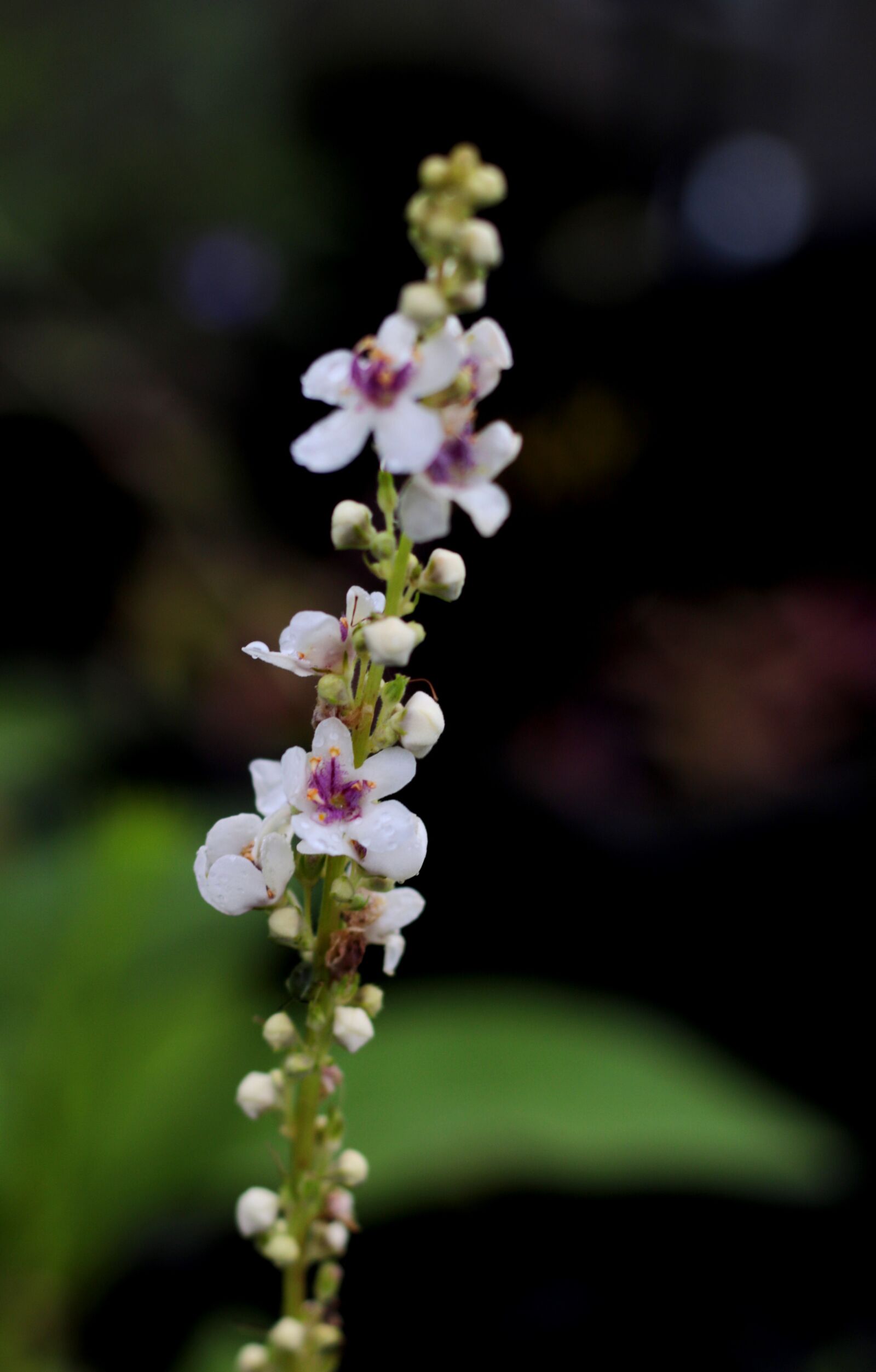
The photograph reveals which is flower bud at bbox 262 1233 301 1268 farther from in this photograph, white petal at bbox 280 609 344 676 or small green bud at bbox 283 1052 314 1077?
white petal at bbox 280 609 344 676

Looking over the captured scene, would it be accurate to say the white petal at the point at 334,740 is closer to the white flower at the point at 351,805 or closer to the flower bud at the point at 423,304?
the white flower at the point at 351,805

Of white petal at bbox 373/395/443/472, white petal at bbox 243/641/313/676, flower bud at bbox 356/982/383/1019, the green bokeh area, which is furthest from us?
the green bokeh area

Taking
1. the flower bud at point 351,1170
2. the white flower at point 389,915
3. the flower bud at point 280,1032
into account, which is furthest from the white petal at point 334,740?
the flower bud at point 351,1170

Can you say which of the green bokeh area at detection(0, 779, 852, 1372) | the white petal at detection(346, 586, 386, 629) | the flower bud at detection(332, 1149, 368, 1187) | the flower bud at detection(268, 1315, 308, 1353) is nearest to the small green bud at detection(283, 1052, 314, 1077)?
the flower bud at detection(332, 1149, 368, 1187)

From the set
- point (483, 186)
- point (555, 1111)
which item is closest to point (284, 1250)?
point (483, 186)

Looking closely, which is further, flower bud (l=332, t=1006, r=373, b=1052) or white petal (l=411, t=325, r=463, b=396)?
flower bud (l=332, t=1006, r=373, b=1052)

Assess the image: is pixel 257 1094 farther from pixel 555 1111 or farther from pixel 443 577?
pixel 555 1111
